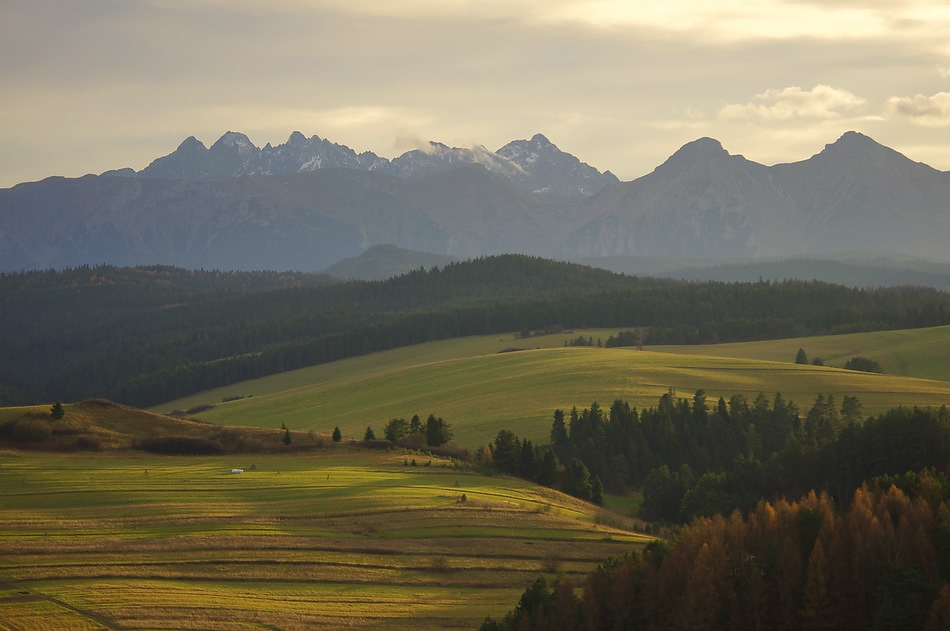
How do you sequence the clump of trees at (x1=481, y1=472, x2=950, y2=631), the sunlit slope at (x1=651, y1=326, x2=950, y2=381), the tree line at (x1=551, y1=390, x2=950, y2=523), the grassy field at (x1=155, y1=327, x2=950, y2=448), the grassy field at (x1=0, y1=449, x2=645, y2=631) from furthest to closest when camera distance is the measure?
the sunlit slope at (x1=651, y1=326, x2=950, y2=381) → the grassy field at (x1=155, y1=327, x2=950, y2=448) → the tree line at (x1=551, y1=390, x2=950, y2=523) → the grassy field at (x1=0, y1=449, x2=645, y2=631) → the clump of trees at (x1=481, y1=472, x2=950, y2=631)

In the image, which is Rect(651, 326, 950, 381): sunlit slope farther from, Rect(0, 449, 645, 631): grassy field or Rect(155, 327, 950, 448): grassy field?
Rect(0, 449, 645, 631): grassy field

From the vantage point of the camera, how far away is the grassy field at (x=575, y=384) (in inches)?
5281

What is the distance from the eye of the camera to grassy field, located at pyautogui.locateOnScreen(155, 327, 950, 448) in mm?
134125

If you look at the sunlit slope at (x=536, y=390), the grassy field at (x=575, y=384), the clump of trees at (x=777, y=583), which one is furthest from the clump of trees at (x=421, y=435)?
the clump of trees at (x=777, y=583)

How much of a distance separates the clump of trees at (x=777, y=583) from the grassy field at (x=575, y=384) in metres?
61.3

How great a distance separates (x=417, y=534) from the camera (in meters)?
72.1

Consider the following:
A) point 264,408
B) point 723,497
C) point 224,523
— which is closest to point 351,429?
point 264,408

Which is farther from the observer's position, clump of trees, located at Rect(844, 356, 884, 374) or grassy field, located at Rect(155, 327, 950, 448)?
clump of trees, located at Rect(844, 356, 884, 374)

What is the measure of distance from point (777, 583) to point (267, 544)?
32.0 m

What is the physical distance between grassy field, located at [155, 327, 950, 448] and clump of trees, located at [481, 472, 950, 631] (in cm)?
6127

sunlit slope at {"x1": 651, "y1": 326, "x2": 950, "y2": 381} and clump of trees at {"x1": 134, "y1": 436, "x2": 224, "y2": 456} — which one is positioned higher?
sunlit slope at {"x1": 651, "y1": 326, "x2": 950, "y2": 381}

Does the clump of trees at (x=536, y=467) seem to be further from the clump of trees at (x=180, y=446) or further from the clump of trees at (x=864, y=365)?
the clump of trees at (x=864, y=365)

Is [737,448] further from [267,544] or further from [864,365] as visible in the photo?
[267,544]

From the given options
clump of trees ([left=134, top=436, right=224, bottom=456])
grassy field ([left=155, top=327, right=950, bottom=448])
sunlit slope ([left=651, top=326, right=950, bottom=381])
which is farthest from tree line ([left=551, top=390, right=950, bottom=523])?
sunlit slope ([left=651, top=326, right=950, bottom=381])
